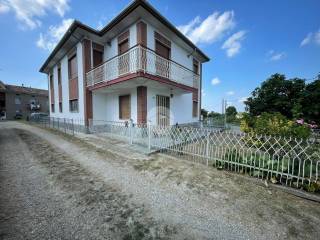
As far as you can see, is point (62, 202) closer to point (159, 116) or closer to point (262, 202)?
point (262, 202)

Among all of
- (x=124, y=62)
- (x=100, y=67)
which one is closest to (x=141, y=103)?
(x=124, y=62)

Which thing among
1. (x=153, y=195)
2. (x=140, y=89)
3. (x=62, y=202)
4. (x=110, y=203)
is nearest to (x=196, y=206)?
(x=153, y=195)

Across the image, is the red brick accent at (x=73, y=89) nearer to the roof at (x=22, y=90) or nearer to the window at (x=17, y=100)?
the roof at (x=22, y=90)

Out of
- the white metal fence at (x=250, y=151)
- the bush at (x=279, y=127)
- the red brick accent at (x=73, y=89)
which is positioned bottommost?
the white metal fence at (x=250, y=151)

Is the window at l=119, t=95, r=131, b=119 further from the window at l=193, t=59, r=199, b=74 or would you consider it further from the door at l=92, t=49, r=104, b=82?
the window at l=193, t=59, r=199, b=74

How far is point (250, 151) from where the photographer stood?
389cm

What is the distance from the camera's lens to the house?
7.67 meters

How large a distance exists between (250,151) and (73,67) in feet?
44.1

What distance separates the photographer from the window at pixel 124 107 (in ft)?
31.1

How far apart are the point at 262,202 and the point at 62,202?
12.2 ft

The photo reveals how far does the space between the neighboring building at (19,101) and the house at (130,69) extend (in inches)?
1218

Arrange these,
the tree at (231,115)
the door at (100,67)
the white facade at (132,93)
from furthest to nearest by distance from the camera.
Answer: the tree at (231,115)
the door at (100,67)
the white facade at (132,93)

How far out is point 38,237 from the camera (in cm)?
196

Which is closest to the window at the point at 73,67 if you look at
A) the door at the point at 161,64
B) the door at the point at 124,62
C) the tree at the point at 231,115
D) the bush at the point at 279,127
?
the door at the point at 124,62
